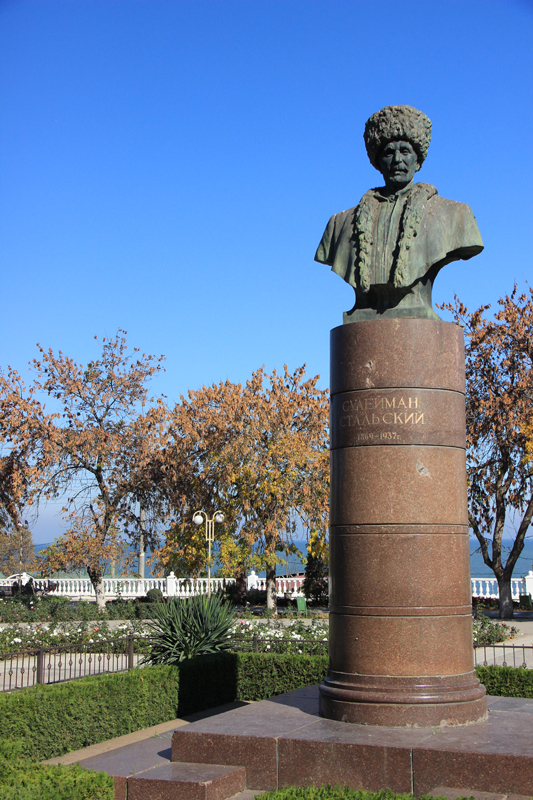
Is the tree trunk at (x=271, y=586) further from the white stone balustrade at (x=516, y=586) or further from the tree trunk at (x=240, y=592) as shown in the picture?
the white stone balustrade at (x=516, y=586)

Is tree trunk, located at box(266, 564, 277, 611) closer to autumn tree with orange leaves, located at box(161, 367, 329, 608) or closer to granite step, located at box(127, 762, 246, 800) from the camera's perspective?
autumn tree with orange leaves, located at box(161, 367, 329, 608)

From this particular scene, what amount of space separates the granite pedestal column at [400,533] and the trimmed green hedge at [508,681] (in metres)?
3.94

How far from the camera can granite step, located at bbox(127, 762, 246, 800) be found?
6.16 m

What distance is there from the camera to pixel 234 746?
6645mm

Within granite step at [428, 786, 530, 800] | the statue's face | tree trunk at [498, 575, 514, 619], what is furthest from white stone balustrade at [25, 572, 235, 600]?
granite step at [428, 786, 530, 800]

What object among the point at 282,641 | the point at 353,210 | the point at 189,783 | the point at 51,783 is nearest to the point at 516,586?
the point at 282,641

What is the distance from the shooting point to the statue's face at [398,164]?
8.01 meters

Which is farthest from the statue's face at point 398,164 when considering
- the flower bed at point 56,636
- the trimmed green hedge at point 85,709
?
the flower bed at point 56,636

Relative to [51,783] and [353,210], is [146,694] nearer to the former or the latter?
[51,783]

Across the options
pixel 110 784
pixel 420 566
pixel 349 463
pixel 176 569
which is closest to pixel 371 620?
pixel 420 566

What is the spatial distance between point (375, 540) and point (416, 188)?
3.56 meters

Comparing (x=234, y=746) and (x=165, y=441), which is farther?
(x=165, y=441)

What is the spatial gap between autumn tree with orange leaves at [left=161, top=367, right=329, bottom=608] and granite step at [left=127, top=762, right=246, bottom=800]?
2116cm

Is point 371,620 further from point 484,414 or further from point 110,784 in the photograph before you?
point 484,414
